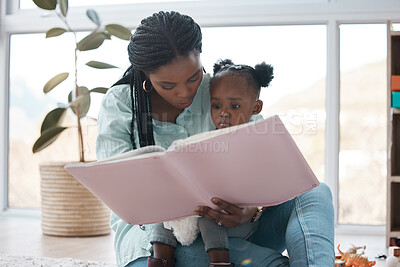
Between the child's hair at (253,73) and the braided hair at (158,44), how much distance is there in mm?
189

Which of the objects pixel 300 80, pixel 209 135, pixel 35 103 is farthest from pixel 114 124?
pixel 35 103

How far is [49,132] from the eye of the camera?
244 cm

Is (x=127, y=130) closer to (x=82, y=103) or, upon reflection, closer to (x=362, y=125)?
(x=82, y=103)

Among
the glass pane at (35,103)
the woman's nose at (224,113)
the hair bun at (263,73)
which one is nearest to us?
the woman's nose at (224,113)

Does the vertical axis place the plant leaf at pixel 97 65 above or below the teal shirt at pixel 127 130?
above

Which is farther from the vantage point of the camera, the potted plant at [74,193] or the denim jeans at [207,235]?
the potted plant at [74,193]

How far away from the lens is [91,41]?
2.49 m

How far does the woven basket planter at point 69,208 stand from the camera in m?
2.54

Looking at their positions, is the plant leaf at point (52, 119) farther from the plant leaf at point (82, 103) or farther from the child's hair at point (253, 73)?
the child's hair at point (253, 73)

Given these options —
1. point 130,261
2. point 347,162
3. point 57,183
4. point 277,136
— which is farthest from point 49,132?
point 277,136

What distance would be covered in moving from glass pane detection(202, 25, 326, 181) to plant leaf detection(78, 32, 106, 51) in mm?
743

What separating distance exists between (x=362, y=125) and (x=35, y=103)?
77.4 inches

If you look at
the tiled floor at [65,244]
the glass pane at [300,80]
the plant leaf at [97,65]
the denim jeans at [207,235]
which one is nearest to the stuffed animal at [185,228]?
the denim jeans at [207,235]

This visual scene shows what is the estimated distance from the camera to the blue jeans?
1055 mm
